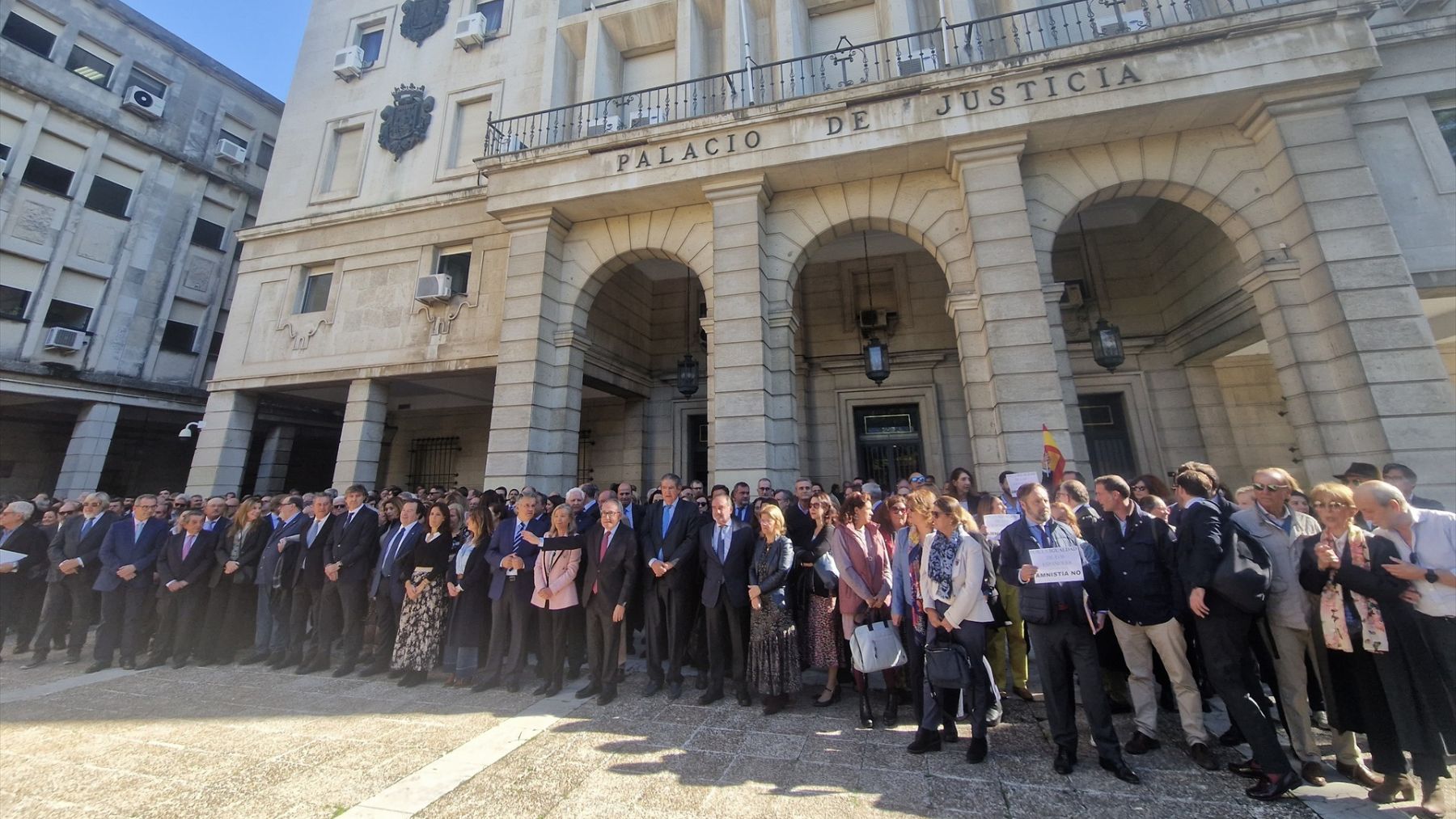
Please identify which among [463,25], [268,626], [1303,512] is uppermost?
[463,25]

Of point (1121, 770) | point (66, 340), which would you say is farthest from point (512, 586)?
point (66, 340)

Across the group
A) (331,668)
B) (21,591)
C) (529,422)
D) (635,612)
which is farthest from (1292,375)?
(21,591)

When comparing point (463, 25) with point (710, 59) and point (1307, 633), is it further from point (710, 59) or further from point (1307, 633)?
point (1307, 633)

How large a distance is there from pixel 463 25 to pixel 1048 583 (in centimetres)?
1835

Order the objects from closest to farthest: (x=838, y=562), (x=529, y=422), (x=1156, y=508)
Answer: (x=1156, y=508), (x=838, y=562), (x=529, y=422)

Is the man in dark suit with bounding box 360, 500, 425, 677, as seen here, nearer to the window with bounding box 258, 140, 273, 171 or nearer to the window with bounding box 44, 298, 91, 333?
→ the window with bounding box 44, 298, 91, 333

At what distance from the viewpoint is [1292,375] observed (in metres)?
7.86

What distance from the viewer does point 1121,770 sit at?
361cm

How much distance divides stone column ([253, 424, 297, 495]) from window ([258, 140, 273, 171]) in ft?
38.7

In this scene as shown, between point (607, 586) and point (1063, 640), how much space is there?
4.05 meters

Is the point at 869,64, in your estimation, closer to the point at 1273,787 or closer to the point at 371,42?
the point at 1273,787

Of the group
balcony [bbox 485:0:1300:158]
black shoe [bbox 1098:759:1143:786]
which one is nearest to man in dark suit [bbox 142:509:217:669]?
balcony [bbox 485:0:1300:158]

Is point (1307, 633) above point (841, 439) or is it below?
below

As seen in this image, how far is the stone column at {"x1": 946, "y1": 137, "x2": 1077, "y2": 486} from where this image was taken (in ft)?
25.9
